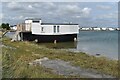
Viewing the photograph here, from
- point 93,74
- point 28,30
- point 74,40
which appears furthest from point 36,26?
point 93,74

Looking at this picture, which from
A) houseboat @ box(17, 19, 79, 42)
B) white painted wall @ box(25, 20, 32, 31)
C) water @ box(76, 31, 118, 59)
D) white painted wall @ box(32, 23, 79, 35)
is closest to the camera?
water @ box(76, 31, 118, 59)

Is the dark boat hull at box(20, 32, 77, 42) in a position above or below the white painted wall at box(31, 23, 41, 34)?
below

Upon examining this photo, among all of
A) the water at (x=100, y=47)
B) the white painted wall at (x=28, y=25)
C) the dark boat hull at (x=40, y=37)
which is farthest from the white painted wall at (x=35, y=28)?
the water at (x=100, y=47)

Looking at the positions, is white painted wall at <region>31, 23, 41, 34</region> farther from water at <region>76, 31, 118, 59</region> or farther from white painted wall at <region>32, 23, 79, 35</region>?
water at <region>76, 31, 118, 59</region>

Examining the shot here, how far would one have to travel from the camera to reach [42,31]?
59.6 meters

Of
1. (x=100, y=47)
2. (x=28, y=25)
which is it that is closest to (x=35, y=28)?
(x=28, y=25)

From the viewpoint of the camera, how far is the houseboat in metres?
58.8

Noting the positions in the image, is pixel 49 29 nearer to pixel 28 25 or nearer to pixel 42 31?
pixel 42 31

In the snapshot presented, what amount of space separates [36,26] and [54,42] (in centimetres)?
552

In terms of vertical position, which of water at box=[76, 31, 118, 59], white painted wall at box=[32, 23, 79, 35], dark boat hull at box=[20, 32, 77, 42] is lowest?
water at box=[76, 31, 118, 59]

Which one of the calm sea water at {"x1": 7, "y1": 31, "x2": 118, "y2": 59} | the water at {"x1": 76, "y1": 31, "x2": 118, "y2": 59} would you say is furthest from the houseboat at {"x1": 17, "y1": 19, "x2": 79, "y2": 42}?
the water at {"x1": 76, "y1": 31, "x2": 118, "y2": 59}

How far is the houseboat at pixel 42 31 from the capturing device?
58844 millimetres

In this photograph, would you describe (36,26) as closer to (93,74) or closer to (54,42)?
(54,42)

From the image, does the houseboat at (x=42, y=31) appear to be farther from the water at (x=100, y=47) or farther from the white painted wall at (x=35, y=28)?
the water at (x=100, y=47)
